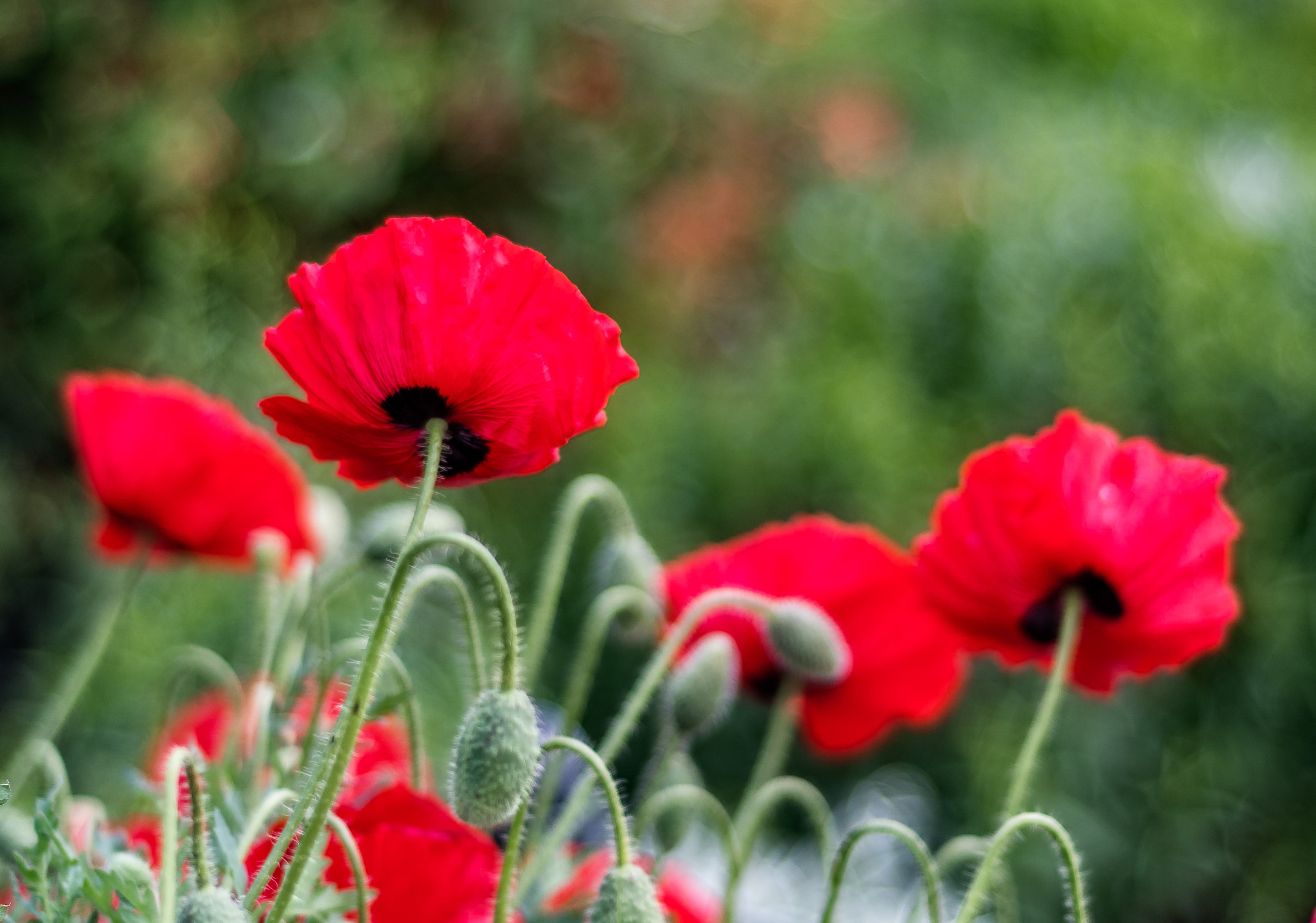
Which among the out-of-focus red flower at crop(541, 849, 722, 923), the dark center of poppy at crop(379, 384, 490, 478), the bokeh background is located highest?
the bokeh background

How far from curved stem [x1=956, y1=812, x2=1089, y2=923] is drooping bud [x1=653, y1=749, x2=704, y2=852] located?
0.15 metres

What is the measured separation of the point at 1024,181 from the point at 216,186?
1.51 meters

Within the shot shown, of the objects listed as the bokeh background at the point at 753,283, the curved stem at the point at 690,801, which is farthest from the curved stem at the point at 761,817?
the bokeh background at the point at 753,283

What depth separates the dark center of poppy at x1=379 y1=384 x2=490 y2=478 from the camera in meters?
0.32

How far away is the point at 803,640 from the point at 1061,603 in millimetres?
85

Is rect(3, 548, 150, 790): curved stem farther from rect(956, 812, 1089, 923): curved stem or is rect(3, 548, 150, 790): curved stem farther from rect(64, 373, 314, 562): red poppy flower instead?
→ rect(956, 812, 1089, 923): curved stem

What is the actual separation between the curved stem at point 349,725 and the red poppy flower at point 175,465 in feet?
0.77

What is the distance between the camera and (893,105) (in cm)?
385

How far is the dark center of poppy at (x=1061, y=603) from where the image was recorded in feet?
1.37

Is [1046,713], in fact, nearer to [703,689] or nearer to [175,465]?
[703,689]

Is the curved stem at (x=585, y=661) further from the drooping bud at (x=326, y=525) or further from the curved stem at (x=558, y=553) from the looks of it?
the drooping bud at (x=326, y=525)

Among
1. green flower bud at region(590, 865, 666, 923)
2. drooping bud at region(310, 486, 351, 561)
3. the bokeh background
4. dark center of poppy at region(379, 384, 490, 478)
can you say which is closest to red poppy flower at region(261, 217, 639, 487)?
dark center of poppy at region(379, 384, 490, 478)

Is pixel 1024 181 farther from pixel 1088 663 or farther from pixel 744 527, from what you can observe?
pixel 1088 663

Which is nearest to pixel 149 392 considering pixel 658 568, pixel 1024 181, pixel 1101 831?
pixel 658 568
